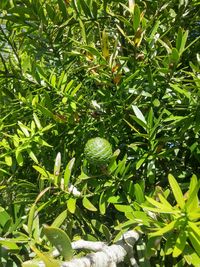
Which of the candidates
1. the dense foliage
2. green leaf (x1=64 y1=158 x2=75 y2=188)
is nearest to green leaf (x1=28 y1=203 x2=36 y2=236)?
the dense foliage

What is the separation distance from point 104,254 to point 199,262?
162 millimetres

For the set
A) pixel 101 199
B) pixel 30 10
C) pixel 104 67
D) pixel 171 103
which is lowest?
pixel 101 199

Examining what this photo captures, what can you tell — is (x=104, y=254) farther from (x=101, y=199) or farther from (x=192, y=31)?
(x=192, y=31)

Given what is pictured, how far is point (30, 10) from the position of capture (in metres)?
1.21

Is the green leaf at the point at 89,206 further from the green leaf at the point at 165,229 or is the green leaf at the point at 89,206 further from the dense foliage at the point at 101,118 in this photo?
the green leaf at the point at 165,229

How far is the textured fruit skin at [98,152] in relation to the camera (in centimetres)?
99

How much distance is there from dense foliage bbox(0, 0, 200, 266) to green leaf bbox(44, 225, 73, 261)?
0.63ft

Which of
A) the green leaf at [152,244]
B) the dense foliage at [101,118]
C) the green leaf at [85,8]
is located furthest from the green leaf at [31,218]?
the green leaf at [85,8]

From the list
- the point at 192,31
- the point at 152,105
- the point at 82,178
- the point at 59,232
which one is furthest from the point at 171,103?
the point at 59,232

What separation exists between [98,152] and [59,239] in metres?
0.35

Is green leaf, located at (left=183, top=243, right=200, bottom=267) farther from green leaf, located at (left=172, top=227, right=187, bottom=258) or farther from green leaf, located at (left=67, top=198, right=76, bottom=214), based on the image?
green leaf, located at (left=67, top=198, right=76, bottom=214)

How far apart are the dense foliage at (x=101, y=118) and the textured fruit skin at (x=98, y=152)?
0.02m

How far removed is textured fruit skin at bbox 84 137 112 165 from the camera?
3.26 ft

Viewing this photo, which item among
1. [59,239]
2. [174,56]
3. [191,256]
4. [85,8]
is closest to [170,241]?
[191,256]
